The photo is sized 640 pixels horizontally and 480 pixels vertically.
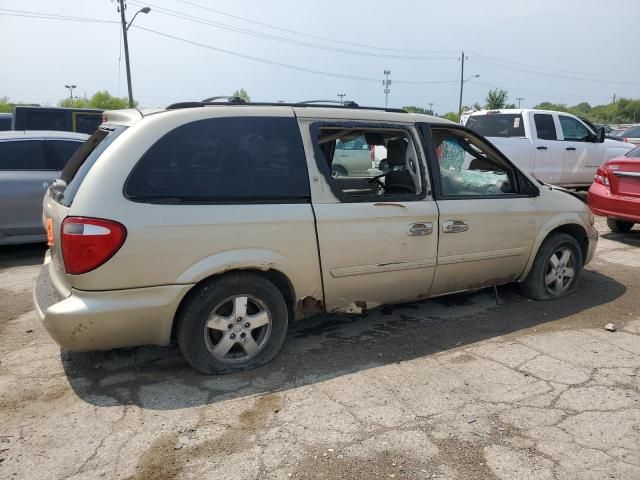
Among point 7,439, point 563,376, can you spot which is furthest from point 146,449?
point 563,376

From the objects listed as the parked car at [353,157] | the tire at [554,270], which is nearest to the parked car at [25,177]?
the parked car at [353,157]

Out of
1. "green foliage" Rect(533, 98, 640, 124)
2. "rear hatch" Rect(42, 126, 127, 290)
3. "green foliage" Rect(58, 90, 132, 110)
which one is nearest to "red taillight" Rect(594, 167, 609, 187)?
"rear hatch" Rect(42, 126, 127, 290)

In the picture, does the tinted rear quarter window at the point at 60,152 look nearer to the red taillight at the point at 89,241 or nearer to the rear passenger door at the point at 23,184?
the rear passenger door at the point at 23,184

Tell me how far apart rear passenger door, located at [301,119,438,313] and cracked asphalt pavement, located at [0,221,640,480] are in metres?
0.44

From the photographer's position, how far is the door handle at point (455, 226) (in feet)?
13.5

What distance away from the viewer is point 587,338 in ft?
13.7

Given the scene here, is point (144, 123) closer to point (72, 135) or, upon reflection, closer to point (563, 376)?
point (563, 376)

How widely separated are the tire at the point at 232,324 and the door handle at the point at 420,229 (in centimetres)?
113

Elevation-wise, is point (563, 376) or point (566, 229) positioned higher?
point (566, 229)

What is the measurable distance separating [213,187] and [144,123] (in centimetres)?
57

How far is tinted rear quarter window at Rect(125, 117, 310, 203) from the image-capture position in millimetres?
3152

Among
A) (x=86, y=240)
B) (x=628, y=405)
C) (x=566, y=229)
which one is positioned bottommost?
(x=628, y=405)

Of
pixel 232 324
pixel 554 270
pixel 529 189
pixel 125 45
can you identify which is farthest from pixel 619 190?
pixel 125 45

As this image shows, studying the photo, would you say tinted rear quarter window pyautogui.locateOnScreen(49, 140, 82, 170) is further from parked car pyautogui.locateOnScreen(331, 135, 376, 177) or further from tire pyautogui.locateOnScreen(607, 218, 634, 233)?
tire pyautogui.locateOnScreen(607, 218, 634, 233)
